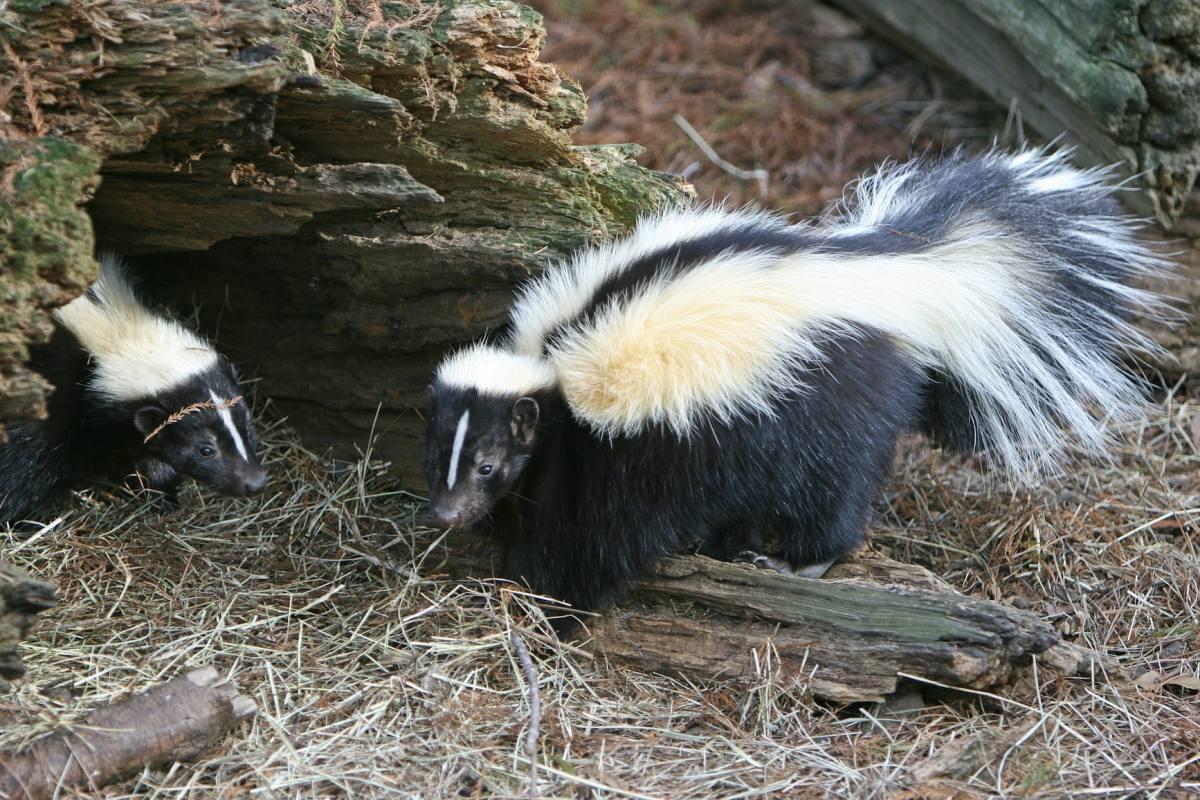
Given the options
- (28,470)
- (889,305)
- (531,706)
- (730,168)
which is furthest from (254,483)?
(730,168)

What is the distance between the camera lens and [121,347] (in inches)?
198

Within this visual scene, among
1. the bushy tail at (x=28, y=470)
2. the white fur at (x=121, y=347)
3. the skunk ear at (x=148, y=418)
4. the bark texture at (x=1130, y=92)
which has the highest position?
the bark texture at (x=1130, y=92)

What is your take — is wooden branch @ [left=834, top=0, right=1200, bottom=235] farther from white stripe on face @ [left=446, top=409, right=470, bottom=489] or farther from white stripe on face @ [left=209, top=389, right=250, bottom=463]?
white stripe on face @ [left=209, top=389, right=250, bottom=463]

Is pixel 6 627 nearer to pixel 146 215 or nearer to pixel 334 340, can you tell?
pixel 146 215

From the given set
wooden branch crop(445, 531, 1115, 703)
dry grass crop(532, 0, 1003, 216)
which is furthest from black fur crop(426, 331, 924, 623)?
dry grass crop(532, 0, 1003, 216)

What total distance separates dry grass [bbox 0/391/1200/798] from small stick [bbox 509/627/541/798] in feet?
0.14

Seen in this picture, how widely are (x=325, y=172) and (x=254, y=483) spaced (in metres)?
1.31

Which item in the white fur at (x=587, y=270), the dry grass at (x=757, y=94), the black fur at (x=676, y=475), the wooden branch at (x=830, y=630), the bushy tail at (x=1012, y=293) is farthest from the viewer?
the dry grass at (x=757, y=94)

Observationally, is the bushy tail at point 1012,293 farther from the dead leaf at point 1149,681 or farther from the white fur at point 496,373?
the white fur at point 496,373

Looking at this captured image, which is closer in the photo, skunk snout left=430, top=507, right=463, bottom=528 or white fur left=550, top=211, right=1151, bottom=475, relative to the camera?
white fur left=550, top=211, right=1151, bottom=475

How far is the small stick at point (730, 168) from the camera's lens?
7473mm

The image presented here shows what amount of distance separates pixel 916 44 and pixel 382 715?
5.40 meters

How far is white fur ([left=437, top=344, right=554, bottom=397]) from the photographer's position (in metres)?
4.38

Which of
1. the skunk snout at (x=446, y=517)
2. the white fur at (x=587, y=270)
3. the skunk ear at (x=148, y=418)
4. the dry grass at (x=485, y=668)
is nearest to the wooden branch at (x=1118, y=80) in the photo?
the dry grass at (x=485, y=668)
